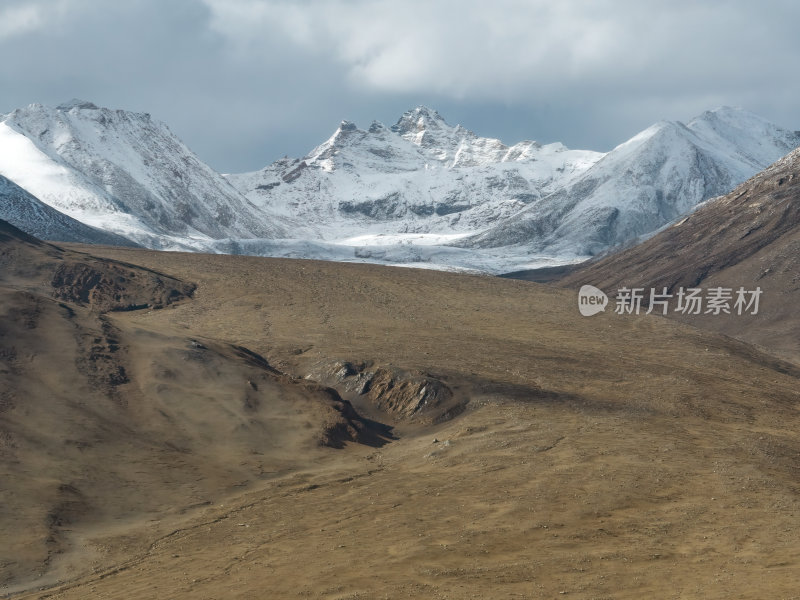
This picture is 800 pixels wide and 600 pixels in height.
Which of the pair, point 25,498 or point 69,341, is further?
point 69,341

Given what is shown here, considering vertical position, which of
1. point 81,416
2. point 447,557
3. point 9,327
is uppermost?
point 9,327

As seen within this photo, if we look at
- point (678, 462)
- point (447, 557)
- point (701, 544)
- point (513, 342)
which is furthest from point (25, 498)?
point (513, 342)

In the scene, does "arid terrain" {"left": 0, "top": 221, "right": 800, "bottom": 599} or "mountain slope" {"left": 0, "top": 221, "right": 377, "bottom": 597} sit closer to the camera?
"arid terrain" {"left": 0, "top": 221, "right": 800, "bottom": 599}

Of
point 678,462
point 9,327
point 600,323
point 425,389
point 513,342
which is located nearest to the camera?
point 678,462

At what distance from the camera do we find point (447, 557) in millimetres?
38688

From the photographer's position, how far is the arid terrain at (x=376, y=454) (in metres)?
38.0

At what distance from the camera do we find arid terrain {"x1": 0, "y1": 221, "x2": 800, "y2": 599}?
38000 mm

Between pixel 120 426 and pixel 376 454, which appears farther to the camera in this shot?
pixel 376 454

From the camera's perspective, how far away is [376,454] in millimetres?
59781

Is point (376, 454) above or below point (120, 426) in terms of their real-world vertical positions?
below

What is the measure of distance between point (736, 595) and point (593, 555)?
7089mm

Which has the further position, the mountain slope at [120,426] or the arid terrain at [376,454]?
the mountain slope at [120,426]

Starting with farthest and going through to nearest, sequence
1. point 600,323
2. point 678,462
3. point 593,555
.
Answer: point 600,323, point 678,462, point 593,555

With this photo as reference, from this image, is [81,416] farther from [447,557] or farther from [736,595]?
[736,595]
